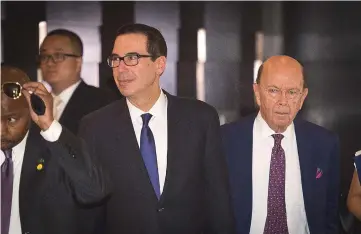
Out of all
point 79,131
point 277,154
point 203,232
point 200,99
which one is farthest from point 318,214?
point 79,131

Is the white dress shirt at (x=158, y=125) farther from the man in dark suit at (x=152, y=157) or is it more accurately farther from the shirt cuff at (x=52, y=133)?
the shirt cuff at (x=52, y=133)

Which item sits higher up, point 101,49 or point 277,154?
point 101,49

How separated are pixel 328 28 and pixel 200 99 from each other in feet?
A: 2.58

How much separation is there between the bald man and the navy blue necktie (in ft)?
1.19

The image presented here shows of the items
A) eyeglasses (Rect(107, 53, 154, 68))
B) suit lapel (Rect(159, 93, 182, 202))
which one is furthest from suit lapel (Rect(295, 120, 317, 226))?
eyeglasses (Rect(107, 53, 154, 68))

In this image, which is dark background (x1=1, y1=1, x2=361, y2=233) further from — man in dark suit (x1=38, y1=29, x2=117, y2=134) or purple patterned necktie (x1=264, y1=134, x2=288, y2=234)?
purple patterned necktie (x1=264, y1=134, x2=288, y2=234)

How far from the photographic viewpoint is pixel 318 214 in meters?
2.52

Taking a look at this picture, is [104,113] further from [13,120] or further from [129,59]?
[13,120]

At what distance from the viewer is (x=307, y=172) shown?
99.0 inches

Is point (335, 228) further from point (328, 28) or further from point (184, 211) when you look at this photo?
point (328, 28)

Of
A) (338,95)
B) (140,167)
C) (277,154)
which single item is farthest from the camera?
(338,95)

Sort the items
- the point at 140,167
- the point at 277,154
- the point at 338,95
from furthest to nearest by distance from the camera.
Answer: the point at 338,95 < the point at 277,154 < the point at 140,167

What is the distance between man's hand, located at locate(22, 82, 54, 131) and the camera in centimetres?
210

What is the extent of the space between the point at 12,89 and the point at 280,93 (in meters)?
1.23
